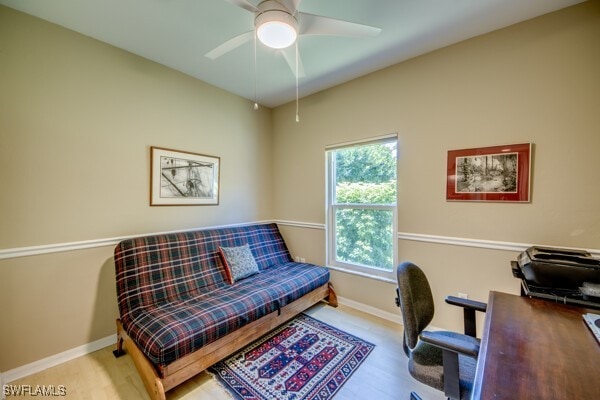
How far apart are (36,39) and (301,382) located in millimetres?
3263

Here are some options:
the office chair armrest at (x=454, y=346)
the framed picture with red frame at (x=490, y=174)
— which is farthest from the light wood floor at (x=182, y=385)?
the framed picture with red frame at (x=490, y=174)

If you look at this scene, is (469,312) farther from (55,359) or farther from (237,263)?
(55,359)

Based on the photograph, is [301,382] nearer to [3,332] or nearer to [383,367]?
[383,367]

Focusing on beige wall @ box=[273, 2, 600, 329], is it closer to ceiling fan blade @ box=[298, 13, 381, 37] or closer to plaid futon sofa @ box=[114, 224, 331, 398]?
plaid futon sofa @ box=[114, 224, 331, 398]

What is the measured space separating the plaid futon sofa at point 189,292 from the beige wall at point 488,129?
0.89 metres

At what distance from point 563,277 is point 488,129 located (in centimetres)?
121

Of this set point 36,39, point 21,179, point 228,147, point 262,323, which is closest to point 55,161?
point 21,179

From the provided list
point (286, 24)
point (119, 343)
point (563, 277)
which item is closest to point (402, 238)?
point (563, 277)

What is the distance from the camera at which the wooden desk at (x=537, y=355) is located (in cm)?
75

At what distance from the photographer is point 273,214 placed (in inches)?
146

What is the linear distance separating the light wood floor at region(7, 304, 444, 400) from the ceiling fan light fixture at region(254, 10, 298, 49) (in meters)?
2.32

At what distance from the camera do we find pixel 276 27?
1.36 meters

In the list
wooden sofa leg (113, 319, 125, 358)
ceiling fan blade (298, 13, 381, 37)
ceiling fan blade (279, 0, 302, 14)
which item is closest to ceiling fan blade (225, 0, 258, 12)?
ceiling fan blade (279, 0, 302, 14)

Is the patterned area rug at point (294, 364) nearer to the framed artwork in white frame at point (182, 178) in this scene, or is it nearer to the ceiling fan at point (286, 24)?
the framed artwork in white frame at point (182, 178)
